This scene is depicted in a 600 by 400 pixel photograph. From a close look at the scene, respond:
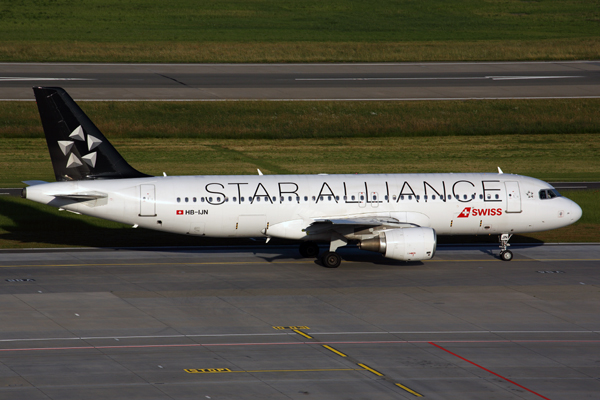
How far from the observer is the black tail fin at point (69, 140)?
129ft

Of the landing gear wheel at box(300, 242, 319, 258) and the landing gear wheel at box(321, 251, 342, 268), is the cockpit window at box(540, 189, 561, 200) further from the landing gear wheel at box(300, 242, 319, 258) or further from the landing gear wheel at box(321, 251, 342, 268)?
the landing gear wheel at box(300, 242, 319, 258)

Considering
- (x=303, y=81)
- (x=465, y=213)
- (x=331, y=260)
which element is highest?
(x=303, y=81)

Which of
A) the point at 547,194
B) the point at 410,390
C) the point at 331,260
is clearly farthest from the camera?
the point at 547,194

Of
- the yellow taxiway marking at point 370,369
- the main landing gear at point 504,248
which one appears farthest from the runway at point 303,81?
the yellow taxiway marking at point 370,369

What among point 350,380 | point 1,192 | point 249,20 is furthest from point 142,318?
point 249,20

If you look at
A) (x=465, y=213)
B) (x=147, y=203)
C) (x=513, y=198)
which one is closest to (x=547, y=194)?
(x=513, y=198)

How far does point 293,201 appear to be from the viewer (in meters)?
40.6

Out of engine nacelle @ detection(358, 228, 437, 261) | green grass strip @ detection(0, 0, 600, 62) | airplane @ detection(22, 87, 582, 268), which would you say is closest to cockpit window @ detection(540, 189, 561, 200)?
airplane @ detection(22, 87, 582, 268)

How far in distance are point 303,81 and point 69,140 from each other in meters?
50.3

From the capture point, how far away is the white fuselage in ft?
130

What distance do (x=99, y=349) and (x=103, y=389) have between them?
157 inches

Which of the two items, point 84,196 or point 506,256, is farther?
point 506,256

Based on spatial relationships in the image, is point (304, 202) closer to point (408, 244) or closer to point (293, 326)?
point (408, 244)

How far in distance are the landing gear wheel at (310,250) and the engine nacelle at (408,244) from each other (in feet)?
17.6
